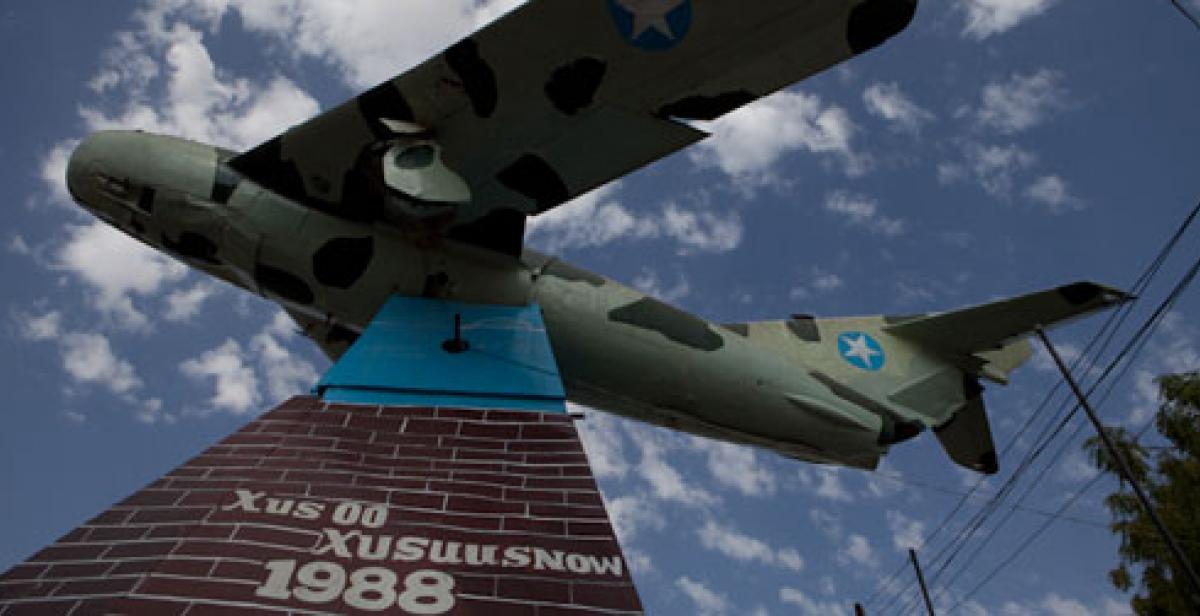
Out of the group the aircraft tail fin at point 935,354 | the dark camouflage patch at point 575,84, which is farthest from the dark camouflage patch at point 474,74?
the aircraft tail fin at point 935,354

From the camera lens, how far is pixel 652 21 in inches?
221

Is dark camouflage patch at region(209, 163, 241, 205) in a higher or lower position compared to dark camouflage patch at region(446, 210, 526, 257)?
higher

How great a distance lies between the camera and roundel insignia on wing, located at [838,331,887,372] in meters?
9.15

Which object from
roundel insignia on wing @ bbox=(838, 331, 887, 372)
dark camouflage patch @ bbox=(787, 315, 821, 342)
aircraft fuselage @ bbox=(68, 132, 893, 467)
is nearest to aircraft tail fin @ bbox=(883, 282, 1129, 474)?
roundel insignia on wing @ bbox=(838, 331, 887, 372)

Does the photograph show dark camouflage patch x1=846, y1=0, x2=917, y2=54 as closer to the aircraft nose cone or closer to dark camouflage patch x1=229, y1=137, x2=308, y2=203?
dark camouflage patch x1=229, y1=137, x2=308, y2=203

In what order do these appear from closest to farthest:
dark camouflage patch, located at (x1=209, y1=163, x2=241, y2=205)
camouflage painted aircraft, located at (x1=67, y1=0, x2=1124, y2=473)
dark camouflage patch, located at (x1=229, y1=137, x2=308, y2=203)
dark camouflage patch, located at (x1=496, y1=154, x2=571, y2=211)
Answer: camouflage painted aircraft, located at (x1=67, y1=0, x2=1124, y2=473)
dark camouflage patch, located at (x1=496, y1=154, x2=571, y2=211)
dark camouflage patch, located at (x1=229, y1=137, x2=308, y2=203)
dark camouflage patch, located at (x1=209, y1=163, x2=241, y2=205)

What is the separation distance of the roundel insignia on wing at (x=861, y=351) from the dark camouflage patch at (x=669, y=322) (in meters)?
2.37

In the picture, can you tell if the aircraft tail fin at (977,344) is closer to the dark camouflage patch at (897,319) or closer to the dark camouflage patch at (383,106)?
the dark camouflage patch at (897,319)

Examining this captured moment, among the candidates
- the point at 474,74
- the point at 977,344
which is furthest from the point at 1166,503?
the point at 474,74

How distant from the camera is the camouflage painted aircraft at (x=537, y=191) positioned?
5711 millimetres

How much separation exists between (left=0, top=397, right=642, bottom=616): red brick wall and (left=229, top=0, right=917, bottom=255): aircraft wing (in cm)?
206

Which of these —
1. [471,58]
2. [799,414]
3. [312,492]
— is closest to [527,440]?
[312,492]

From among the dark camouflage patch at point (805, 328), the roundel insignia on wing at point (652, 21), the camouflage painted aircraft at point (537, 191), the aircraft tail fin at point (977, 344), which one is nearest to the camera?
the roundel insignia on wing at point (652, 21)

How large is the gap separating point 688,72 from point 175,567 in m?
4.52
